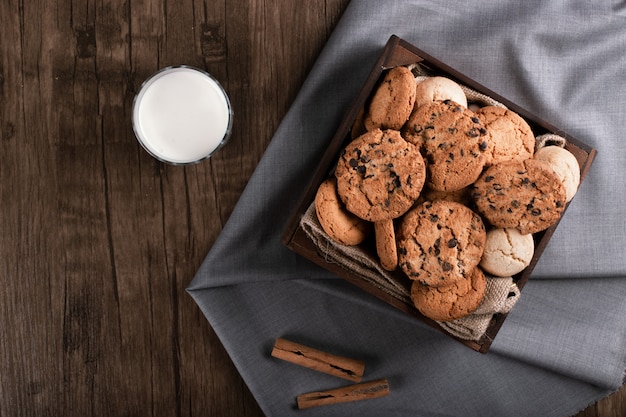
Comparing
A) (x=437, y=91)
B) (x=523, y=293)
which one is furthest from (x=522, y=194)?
(x=523, y=293)

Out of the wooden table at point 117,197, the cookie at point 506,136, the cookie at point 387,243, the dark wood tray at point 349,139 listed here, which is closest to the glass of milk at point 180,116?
the wooden table at point 117,197

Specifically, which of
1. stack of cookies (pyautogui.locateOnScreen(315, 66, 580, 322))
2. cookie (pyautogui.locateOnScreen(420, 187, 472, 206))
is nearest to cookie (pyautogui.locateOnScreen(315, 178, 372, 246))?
stack of cookies (pyautogui.locateOnScreen(315, 66, 580, 322))

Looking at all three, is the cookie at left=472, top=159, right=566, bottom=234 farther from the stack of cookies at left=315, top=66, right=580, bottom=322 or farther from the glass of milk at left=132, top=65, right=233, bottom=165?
the glass of milk at left=132, top=65, right=233, bottom=165

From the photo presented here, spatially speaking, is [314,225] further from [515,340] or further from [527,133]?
[515,340]

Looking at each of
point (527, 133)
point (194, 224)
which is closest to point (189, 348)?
point (194, 224)

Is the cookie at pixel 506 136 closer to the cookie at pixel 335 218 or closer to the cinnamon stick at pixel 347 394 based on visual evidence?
the cookie at pixel 335 218

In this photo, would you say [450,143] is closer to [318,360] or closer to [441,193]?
[441,193]
